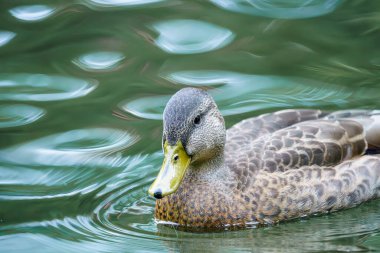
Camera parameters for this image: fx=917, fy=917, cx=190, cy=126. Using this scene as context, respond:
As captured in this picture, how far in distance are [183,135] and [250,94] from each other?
289 centimetres

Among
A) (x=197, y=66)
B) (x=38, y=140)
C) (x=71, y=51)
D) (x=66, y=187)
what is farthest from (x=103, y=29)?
(x=66, y=187)

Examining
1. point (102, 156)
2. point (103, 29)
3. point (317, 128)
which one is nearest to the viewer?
point (317, 128)

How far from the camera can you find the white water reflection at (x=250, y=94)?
995 cm

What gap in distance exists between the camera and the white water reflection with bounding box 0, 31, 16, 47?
38.3ft

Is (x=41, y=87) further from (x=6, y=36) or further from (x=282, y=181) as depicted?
(x=282, y=181)

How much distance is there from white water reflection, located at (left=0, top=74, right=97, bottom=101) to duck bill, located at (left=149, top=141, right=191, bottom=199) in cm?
310

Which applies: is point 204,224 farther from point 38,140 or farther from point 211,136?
point 38,140

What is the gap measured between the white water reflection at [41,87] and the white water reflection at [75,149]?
95 centimetres

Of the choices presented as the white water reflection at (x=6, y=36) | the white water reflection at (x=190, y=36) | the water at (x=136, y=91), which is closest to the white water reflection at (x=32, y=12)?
the water at (x=136, y=91)

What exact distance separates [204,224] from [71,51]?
4383 mm

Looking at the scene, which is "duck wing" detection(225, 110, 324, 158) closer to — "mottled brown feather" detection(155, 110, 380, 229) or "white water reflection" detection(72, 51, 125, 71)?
"mottled brown feather" detection(155, 110, 380, 229)

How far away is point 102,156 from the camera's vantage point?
9078 millimetres

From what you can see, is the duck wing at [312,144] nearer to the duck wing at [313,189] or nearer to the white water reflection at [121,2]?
the duck wing at [313,189]

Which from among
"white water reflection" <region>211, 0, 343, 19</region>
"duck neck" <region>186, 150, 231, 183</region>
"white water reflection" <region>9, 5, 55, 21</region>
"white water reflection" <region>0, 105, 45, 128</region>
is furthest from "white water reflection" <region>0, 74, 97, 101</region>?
"duck neck" <region>186, 150, 231, 183</region>
